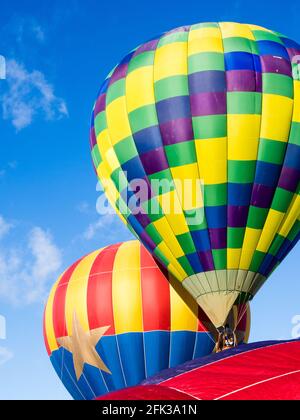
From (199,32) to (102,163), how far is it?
3.23 meters

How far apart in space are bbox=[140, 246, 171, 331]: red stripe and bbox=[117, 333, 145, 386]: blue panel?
1.14 feet

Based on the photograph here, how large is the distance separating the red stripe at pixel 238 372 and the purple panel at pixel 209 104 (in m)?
5.99

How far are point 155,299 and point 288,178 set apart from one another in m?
4.19

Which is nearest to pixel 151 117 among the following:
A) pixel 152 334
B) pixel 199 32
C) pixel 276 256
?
pixel 199 32

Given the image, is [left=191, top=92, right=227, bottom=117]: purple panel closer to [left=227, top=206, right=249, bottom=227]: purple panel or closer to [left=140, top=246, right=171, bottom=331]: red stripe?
[left=227, top=206, right=249, bottom=227]: purple panel

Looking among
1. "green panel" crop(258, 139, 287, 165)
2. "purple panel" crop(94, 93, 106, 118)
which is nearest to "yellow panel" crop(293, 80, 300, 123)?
"green panel" crop(258, 139, 287, 165)

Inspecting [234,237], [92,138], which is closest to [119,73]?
[92,138]

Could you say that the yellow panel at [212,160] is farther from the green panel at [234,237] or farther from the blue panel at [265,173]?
the green panel at [234,237]

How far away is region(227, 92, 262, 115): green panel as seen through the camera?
11.9 m

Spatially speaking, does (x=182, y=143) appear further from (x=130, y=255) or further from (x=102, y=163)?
(x=130, y=255)

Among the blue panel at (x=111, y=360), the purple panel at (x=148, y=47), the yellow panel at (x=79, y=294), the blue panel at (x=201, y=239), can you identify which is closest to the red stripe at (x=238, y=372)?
→ the blue panel at (x=201, y=239)

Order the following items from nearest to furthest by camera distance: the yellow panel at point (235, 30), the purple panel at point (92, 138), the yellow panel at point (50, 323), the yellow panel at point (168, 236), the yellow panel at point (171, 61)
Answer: the yellow panel at point (168, 236)
the yellow panel at point (171, 61)
the yellow panel at point (235, 30)
the purple panel at point (92, 138)
the yellow panel at point (50, 323)

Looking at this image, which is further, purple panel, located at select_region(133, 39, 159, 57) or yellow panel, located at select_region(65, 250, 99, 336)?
yellow panel, located at select_region(65, 250, 99, 336)

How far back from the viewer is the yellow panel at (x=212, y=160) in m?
11.8
